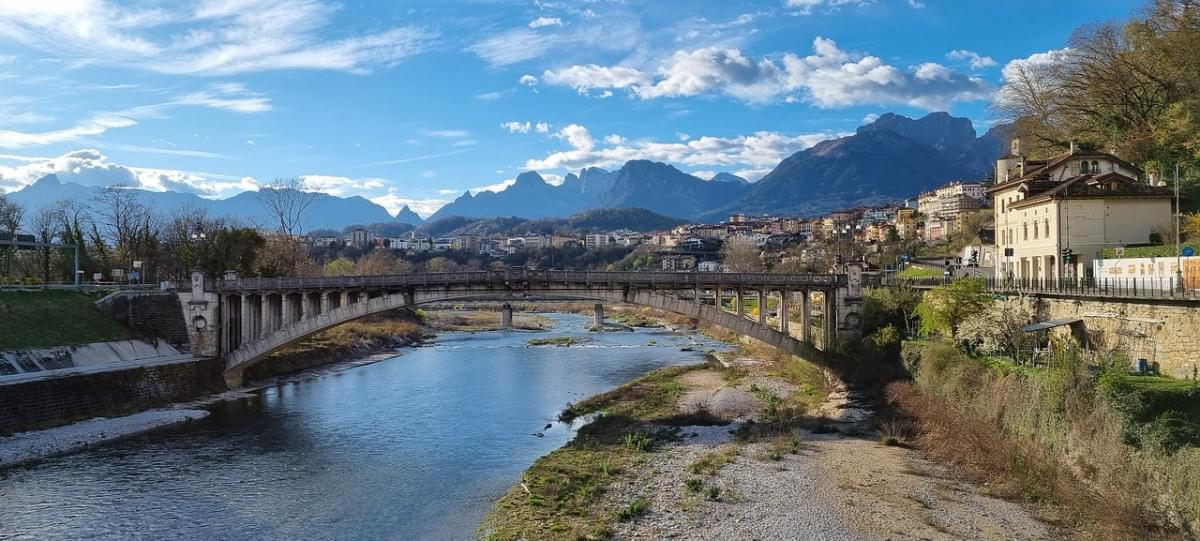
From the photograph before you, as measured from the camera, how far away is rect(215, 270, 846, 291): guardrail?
1582 inches

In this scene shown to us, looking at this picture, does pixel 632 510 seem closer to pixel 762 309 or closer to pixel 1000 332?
pixel 1000 332

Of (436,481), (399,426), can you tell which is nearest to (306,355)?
(399,426)

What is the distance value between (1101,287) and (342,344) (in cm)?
5441

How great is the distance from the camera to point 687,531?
786 inches

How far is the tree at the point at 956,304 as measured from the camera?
33.2 metres

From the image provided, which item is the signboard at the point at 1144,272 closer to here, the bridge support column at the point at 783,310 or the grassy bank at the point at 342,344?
the bridge support column at the point at 783,310

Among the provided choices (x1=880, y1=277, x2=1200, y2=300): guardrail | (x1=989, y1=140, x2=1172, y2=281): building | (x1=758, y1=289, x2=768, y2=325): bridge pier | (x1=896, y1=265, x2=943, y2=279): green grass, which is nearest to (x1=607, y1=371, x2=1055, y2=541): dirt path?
(x1=880, y1=277, x2=1200, y2=300): guardrail

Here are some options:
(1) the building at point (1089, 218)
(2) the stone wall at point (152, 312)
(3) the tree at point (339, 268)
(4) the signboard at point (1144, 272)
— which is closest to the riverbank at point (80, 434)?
(2) the stone wall at point (152, 312)

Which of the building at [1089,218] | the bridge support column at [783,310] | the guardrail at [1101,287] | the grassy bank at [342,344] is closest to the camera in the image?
the guardrail at [1101,287]

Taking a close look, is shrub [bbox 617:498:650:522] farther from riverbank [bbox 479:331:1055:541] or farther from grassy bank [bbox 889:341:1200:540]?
grassy bank [bbox 889:341:1200:540]

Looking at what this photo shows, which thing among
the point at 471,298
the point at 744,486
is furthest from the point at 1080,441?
the point at 471,298

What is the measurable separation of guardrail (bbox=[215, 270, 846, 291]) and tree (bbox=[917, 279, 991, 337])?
6059 mm

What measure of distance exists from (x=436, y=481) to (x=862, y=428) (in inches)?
695

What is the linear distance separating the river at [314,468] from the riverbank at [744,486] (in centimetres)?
205
